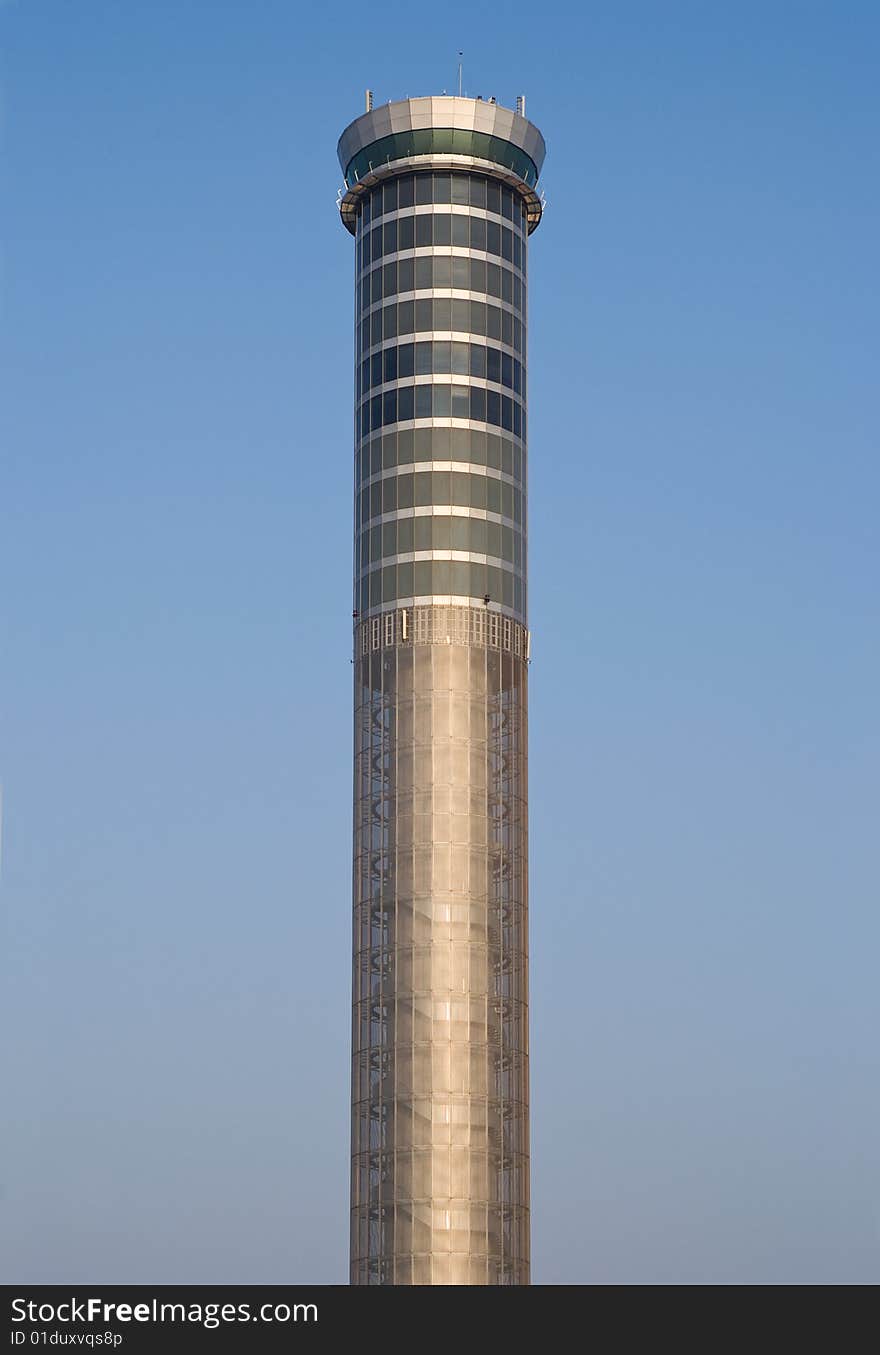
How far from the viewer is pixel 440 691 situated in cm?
14025

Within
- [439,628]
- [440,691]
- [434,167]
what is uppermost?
[434,167]

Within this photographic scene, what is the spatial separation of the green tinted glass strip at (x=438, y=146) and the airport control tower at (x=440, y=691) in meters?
0.14

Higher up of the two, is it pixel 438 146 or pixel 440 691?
pixel 438 146

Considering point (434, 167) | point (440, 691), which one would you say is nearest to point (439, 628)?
point (440, 691)

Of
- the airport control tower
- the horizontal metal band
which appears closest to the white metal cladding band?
the airport control tower

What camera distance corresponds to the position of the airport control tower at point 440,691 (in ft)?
441

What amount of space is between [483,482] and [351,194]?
22599 millimetres

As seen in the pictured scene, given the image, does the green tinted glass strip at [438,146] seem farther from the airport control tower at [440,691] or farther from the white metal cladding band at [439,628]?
the white metal cladding band at [439,628]

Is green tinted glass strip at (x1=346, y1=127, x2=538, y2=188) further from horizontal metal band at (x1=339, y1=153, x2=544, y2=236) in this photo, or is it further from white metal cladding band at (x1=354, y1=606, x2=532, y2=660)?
white metal cladding band at (x1=354, y1=606, x2=532, y2=660)

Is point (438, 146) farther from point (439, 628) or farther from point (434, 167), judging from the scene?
point (439, 628)

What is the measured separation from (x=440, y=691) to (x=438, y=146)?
35.7 metres

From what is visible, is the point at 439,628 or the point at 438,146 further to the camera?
the point at 438,146

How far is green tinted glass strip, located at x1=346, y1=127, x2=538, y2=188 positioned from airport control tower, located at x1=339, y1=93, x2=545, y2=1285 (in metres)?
0.14
